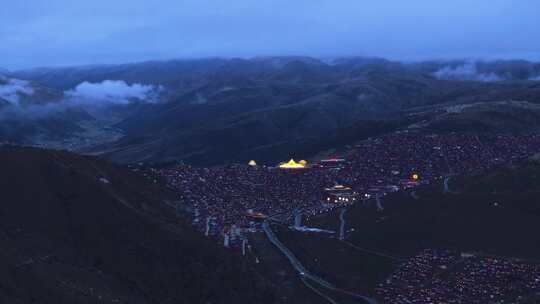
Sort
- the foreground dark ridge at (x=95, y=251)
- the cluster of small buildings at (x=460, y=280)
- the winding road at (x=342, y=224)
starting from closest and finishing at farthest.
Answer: the foreground dark ridge at (x=95, y=251), the cluster of small buildings at (x=460, y=280), the winding road at (x=342, y=224)

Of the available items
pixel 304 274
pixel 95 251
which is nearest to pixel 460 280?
pixel 304 274

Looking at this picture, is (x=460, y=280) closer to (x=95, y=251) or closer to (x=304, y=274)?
(x=304, y=274)

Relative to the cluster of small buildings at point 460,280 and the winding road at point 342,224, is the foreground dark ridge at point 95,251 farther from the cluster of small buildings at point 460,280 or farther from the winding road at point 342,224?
the winding road at point 342,224

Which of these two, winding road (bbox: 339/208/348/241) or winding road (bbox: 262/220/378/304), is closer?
winding road (bbox: 262/220/378/304)

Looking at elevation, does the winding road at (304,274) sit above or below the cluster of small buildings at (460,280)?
below

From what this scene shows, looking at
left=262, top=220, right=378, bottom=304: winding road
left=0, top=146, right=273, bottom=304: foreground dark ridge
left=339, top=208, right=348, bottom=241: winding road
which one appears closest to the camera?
left=0, top=146, right=273, bottom=304: foreground dark ridge

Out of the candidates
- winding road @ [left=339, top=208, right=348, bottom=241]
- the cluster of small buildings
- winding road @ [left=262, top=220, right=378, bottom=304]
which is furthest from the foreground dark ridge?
winding road @ [left=339, top=208, right=348, bottom=241]

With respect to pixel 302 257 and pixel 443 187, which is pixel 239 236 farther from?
pixel 443 187

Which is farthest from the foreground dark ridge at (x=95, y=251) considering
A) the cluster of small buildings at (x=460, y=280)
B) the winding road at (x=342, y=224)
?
the winding road at (x=342, y=224)

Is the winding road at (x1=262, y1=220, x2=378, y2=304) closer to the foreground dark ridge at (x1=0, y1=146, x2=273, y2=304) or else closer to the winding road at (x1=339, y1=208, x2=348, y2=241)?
the foreground dark ridge at (x1=0, y1=146, x2=273, y2=304)

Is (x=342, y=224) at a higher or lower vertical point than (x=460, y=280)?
lower

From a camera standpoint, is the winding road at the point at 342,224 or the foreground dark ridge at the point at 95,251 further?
the winding road at the point at 342,224

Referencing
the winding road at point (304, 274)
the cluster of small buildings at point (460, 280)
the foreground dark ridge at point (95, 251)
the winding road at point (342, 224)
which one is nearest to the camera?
the foreground dark ridge at point (95, 251)
